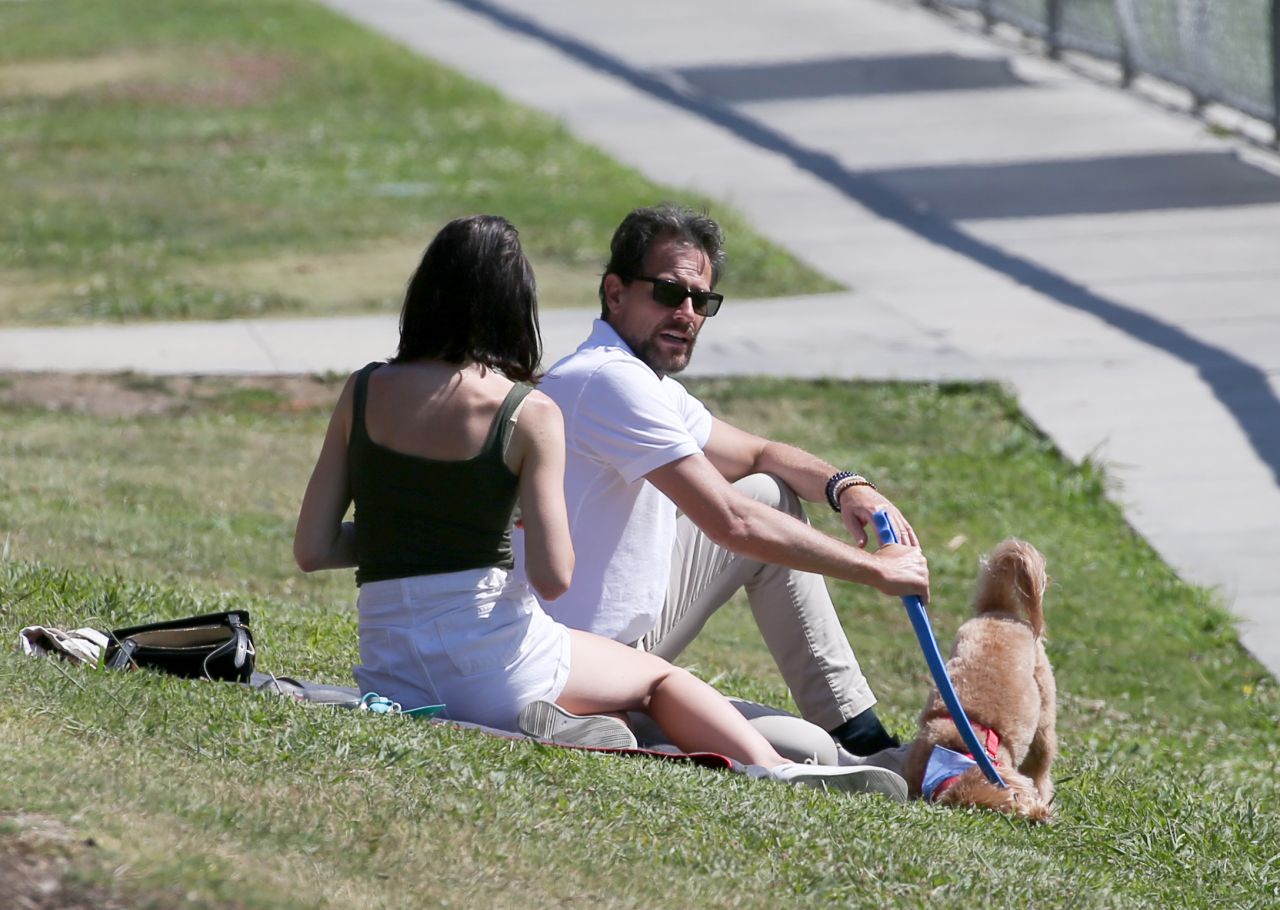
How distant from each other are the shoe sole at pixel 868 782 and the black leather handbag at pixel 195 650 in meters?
1.44

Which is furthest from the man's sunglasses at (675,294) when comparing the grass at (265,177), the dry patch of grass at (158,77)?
the dry patch of grass at (158,77)

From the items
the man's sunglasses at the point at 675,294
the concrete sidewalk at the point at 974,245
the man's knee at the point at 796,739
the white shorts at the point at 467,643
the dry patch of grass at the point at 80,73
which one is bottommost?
the dry patch of grass at the point at 80,73

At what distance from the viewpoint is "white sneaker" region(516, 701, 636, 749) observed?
14.5 ft

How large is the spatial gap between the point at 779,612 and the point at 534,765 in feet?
3.59

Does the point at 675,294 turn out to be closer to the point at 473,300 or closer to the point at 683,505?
the point at 683,505

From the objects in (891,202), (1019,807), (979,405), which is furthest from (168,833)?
(891,202)

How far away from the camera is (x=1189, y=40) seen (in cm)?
1512

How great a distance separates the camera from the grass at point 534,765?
3521mm

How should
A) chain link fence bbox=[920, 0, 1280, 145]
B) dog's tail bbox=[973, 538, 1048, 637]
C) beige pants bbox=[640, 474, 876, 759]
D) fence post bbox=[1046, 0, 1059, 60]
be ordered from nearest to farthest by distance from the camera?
1. dog's tail bbox=[973, 538, 1048, 637]
2. beige pants bbox=[640, 474, 876, 759]
3. chain link fence bbox=[920, 0, 1280, 145]
4. fence post bbox=[1046, 0, 1059, 60]

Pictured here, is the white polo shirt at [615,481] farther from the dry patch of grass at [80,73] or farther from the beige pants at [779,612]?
the dry patch of grass at [80,73]

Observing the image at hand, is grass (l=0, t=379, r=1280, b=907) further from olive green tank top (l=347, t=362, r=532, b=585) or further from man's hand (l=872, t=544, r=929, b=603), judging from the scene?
man's hand (l=872, t=544, r=929, b=603)

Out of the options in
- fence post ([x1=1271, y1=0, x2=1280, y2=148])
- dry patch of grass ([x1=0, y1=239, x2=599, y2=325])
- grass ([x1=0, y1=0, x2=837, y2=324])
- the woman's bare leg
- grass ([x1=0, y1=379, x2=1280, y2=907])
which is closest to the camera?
grass ([x1=0, y1=379, x2=1280, y2=907])

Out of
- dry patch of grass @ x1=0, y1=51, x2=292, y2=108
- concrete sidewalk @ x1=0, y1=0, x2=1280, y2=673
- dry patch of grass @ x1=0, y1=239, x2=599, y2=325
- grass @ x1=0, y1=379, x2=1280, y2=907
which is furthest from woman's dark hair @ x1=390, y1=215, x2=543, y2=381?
dry patch of grass @ x1=0, y1=51, x2=292, y2=108

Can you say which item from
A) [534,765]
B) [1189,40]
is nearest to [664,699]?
[534,765]
